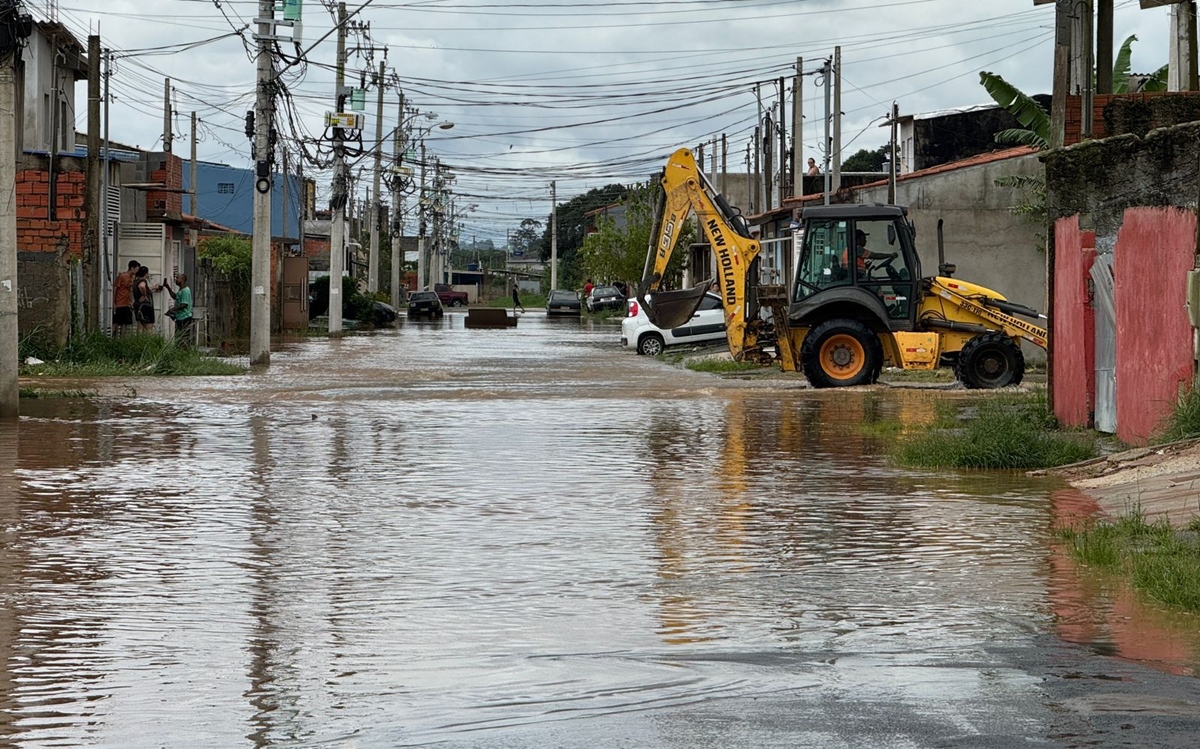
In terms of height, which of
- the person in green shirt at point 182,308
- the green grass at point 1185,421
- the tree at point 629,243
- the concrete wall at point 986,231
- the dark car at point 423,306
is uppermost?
the tree at point 629,243

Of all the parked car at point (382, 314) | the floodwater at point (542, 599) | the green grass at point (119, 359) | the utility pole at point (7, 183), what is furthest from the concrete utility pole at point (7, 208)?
the parked car at point (382, 314)

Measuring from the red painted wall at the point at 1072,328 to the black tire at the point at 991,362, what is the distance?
6.58 meters

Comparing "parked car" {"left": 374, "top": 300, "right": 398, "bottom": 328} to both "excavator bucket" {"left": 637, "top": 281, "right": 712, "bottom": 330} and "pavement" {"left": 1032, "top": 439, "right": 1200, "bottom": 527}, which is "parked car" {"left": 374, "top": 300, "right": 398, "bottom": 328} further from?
"pavement" {"left": 1032, "top": 439, "right": 1200, "bottom": 527}

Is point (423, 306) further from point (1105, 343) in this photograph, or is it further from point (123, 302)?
point (1105, 343)

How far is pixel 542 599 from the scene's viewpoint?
9.30 meters

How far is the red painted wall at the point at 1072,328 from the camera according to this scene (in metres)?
17.7

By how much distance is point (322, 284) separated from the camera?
6838cm

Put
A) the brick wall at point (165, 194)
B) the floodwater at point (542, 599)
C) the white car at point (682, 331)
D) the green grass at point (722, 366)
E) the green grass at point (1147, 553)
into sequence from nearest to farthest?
1. the floodwater at point (542, 599)
2. the green grass at point (1147, 553)
3. the green grass at point (722, 366)
4. the brick wall at point (165, 194)
5. the white car at point (682, 331)

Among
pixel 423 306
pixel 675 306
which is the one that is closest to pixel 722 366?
pixel 675 306

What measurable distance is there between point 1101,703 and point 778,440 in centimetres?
1234

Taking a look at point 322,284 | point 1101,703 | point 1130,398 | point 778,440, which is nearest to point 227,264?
point 322,284

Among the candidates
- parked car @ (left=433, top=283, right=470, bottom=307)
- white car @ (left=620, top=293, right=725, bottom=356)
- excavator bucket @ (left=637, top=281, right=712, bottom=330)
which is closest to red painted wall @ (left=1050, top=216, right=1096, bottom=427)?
excavator bucket @ (left=637, top=281, right=712, bottom=330)

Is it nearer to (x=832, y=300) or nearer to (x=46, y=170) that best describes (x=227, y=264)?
(x=46, y=170)

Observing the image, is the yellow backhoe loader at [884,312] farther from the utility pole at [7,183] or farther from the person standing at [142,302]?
the person standing at [142,302]
